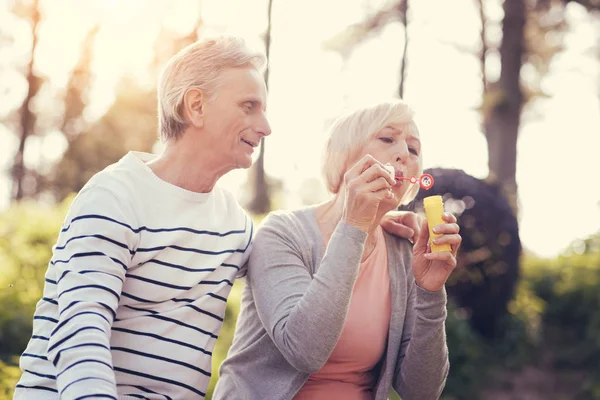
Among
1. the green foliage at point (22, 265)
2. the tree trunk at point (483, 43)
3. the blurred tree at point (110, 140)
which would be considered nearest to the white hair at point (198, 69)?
the green foliage at point (22, 265)

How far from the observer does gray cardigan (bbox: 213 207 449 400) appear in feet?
7.54

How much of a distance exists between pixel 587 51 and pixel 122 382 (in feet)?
44.8

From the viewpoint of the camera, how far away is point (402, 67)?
14.1 m

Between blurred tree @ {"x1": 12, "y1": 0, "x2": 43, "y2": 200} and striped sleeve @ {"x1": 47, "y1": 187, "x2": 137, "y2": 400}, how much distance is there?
56.1ft

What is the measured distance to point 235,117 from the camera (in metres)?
2.46

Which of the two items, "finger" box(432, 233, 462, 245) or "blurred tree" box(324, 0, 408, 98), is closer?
"finger" box(432, 233, 462, 245)

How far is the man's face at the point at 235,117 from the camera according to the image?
245 centimetres

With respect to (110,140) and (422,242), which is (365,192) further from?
(110,140)

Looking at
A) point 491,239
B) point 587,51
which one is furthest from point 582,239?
point 587,51

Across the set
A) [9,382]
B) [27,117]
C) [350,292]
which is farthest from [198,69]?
[27,117]

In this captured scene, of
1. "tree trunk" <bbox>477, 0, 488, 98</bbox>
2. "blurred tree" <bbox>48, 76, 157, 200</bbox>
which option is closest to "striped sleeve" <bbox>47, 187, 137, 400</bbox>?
"tree trunk" <bbox>477, 0, 488, 98</bbox>

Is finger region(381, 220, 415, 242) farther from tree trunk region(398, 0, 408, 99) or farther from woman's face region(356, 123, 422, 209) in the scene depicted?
tree trunk region(398, 0, 408, 99)

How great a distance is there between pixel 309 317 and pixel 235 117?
71 centimetres

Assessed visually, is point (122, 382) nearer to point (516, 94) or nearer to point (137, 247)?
point (137, 247)
